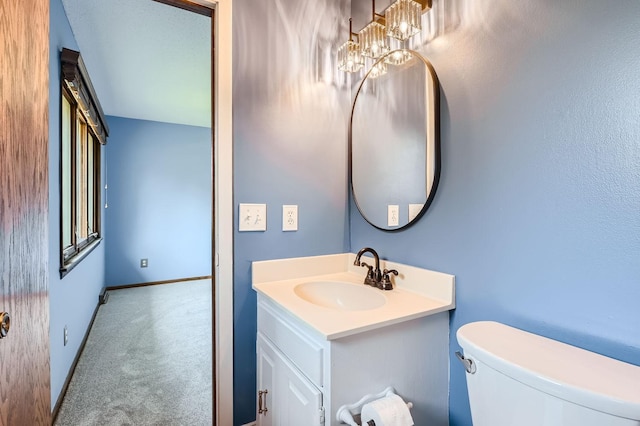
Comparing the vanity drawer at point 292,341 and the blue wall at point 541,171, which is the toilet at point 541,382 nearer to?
the blue wall at point 541,171

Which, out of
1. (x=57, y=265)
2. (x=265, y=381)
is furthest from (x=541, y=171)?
(x=57, y=265)

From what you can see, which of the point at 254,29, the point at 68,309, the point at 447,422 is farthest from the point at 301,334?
the point at 68,309

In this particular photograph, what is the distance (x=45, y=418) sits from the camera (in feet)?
2.69

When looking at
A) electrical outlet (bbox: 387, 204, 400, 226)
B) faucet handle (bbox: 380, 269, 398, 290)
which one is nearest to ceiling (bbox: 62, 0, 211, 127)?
electrical outlet (bbox: 387, 204, 400, 226)

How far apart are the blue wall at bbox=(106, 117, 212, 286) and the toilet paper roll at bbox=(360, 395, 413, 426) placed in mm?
4230

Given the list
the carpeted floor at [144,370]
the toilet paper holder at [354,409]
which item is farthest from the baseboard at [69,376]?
the toilet paper holder at [354,409]

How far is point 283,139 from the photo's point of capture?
1.50 metres

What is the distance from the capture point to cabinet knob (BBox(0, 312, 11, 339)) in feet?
1.90

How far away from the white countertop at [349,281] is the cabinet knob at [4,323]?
689 millimetres

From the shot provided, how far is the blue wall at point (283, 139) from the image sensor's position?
1.40 metres

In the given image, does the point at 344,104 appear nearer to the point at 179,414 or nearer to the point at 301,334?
the point at 301,334

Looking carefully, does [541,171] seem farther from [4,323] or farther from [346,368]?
[4,323]

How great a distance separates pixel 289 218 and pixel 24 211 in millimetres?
974

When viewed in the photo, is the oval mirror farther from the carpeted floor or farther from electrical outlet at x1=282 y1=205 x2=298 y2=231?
the carpeted floor
